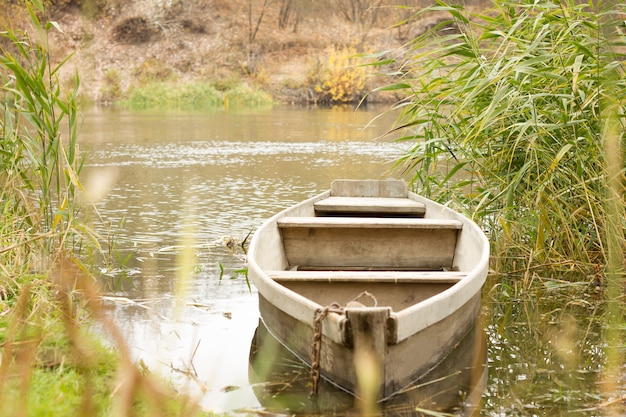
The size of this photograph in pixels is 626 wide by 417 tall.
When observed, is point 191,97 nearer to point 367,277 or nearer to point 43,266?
point 43,266

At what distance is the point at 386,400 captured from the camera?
2.38 m

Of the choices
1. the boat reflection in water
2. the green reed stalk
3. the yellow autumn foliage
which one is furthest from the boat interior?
the yellow autumn foliage

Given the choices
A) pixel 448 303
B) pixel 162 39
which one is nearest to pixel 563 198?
pixel 448 303

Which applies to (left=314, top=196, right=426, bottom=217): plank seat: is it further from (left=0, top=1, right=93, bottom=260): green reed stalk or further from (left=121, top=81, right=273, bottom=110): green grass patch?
(left=121, top=81, right=273, bottom=110): green grass patch

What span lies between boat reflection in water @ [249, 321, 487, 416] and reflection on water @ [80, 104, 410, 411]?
0.08 m

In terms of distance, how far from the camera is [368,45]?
24.9 meters

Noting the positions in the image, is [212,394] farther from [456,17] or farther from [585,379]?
[456,17]

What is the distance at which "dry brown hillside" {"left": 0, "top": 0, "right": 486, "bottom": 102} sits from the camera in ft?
72.1

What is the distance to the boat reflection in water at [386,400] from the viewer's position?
2.41 meters

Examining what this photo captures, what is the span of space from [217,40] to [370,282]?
22.3m

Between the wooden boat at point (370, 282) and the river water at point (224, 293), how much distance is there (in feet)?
0.77

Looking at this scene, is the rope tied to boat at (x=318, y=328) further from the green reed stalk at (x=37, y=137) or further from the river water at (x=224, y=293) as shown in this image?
the green reed stalk at (x=37, y=137)

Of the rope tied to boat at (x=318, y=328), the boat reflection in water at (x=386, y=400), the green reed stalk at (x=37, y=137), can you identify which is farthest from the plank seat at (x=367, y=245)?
the rope tied to boat at (x=318, y=328)

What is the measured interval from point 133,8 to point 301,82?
657 cm
